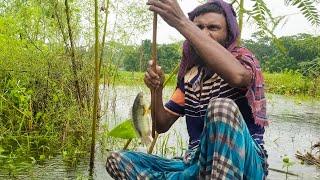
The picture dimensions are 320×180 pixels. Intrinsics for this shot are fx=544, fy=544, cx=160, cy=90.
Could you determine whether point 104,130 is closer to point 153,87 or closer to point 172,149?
point 172,149

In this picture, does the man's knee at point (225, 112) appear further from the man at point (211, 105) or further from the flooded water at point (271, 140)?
the flooded water at point (271, 140)

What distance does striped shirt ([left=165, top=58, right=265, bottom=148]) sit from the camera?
2.86 metres

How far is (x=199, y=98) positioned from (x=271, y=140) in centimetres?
528

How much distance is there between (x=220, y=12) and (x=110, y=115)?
218 inches

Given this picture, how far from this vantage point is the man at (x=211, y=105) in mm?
2523

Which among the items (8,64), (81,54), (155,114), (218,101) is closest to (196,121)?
(155,114)

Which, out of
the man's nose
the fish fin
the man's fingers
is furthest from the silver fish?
the man's nose

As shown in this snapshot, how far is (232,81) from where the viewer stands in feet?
8.39

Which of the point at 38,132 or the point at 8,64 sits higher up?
the point at 8,64

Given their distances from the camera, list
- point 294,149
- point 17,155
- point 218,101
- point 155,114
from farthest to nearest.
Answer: point 294,149 → point 17,155 → point 155,114 → point 218,101

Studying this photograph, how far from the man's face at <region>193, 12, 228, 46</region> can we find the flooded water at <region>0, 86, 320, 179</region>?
2081 mm

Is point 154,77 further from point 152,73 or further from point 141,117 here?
point 141,117

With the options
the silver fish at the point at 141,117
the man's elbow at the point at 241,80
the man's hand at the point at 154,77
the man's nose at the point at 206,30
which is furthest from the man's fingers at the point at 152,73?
the man's elbow at the point at 241,80

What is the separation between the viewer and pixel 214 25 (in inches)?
112
